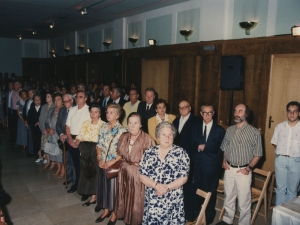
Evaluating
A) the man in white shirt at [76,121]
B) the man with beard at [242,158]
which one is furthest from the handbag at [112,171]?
the man with beard at [242,158]

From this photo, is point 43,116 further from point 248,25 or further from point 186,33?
point 248,25

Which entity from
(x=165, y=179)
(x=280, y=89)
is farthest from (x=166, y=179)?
(x=280, y=89)

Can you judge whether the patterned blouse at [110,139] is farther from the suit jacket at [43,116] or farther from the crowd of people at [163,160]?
the suit jacket at [43,116]

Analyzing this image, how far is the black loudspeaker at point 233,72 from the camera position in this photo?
5.12 meters

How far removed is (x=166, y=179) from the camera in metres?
2.64

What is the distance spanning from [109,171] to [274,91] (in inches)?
146

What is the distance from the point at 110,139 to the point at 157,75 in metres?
4.74

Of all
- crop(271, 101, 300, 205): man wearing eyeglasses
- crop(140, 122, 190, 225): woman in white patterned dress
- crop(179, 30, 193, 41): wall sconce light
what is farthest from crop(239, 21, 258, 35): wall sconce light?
crop(140, 122, 190, 225): woman in white patterned dress

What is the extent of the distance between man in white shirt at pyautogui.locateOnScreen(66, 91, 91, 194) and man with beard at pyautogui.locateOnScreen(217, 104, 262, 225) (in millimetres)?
2393

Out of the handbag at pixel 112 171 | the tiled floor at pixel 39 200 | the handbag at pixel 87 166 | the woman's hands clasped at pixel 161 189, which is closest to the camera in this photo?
the woman's hands clasped at pixel 161 189

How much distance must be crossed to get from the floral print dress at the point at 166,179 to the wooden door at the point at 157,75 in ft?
16.2

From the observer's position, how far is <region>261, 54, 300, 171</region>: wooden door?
15.9 ft

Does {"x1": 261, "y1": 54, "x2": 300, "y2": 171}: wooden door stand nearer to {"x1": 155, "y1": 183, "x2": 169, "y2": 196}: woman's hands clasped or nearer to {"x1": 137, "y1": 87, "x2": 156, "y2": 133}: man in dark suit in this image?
{"x1": 137, "y1": 87, "x2": 156, "y2": 133}: man in dark suit

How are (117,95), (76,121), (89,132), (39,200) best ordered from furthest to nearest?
(117,95)
(76,121)
(39,200)
(89,132)
